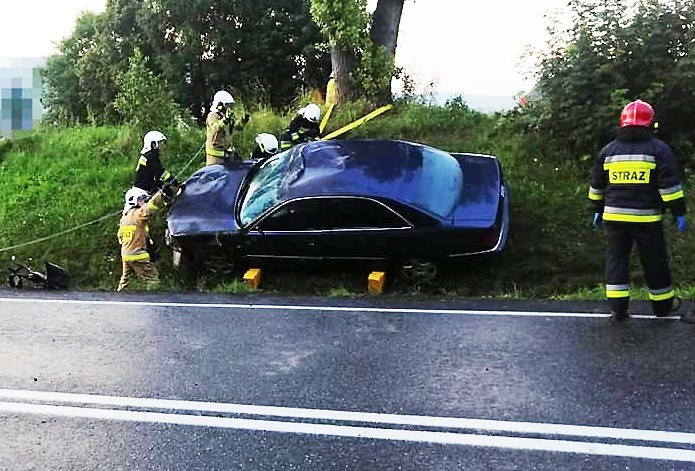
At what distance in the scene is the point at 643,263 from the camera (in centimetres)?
568

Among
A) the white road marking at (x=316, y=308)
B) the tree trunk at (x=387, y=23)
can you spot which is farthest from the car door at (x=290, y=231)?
the tree trunk at (x=387, y=23)

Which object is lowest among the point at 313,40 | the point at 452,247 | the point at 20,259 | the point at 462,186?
the point at 20,259

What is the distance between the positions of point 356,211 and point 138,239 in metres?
2.80

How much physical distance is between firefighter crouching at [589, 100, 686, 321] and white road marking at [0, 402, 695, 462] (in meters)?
2.08

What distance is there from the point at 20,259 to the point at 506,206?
640 cm

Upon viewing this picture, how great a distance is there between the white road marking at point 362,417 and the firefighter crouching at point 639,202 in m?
1.89

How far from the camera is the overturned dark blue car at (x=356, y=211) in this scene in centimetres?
725

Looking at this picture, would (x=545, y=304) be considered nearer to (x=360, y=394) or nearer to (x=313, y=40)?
(x=360, y=394)

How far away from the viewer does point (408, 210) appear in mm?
7234

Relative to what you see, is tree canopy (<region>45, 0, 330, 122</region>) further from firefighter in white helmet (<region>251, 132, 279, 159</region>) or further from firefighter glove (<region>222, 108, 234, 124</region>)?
firefighter in white helmet (<region>251, 132, 279, 159</region>)

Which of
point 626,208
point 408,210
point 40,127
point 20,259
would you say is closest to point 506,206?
point 408,210

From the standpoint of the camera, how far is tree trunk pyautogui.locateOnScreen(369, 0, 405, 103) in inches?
507

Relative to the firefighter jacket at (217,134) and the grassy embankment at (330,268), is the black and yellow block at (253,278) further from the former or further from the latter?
the firefighter jacket at (217,134)

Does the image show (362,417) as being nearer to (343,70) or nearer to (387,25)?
(343,70)
